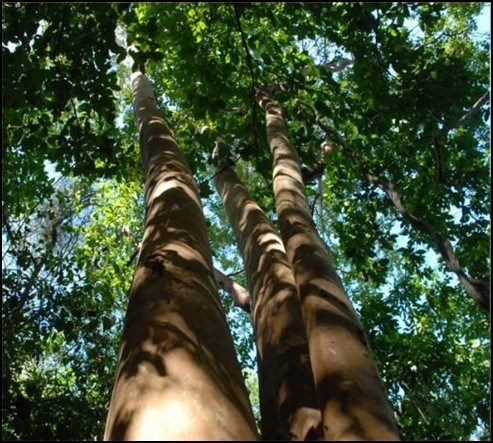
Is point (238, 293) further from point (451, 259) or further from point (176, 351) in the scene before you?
point (176, 351)

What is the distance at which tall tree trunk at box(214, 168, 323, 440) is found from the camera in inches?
84.3

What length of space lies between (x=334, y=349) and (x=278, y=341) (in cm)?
70

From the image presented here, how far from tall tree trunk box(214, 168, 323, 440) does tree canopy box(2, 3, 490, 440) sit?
137 centimetres

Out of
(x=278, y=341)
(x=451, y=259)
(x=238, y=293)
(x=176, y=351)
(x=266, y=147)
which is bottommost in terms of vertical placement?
(x=176, y=351)

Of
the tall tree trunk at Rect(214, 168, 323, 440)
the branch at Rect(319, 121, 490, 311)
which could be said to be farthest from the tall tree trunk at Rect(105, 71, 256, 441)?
the branch at Rect(319, 121, 490, 311)

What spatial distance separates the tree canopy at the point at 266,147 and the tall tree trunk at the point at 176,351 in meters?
2.12

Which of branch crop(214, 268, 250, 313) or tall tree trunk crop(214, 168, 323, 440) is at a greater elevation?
branch crop(214, 268, 250, 313)

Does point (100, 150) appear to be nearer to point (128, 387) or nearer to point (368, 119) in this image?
point (368, 119)

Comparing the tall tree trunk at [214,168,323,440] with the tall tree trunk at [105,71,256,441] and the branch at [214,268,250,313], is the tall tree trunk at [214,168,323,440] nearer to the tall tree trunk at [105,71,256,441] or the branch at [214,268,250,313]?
the tall tree trunk at [105,71,256,441]

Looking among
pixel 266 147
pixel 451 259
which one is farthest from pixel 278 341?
pixel 266 147

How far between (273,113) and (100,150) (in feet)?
5.98

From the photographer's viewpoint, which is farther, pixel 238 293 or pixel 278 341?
pixel 238 293

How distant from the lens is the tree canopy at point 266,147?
4320mm

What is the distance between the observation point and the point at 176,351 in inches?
64.4
